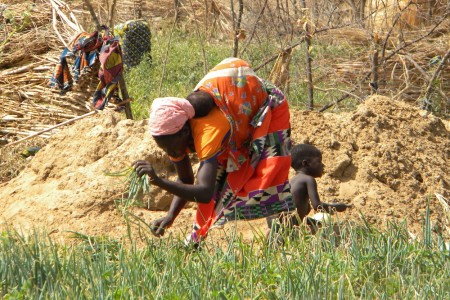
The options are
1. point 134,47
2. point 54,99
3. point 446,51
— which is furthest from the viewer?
point 134,47

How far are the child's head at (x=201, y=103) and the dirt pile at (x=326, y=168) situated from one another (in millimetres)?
1199

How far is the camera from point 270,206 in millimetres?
4617

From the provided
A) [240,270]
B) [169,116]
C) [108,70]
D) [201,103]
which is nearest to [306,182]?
[201,103]

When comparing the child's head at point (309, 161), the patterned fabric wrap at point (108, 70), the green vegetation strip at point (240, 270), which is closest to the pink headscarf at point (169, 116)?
the green vegetation strip at point (240, 270)

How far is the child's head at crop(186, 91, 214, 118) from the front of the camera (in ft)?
14.0

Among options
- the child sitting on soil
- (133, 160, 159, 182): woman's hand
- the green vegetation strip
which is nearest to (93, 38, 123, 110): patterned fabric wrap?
the child sitting on soil

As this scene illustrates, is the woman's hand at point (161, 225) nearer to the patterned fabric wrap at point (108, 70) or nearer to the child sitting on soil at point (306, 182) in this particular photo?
the child sitting on soil at point (306, 182)

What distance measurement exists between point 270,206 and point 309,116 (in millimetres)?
1485

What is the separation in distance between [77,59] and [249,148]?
291 centimetres

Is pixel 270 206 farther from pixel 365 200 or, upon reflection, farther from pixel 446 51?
pixel 446 51

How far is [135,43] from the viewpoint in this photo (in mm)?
10406

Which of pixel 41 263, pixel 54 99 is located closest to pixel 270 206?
pixel 41 263

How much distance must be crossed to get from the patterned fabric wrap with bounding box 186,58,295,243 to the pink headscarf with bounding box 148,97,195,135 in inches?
9.3

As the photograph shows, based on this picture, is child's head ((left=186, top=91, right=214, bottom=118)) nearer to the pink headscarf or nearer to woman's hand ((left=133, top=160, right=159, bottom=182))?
the pink headscarf
